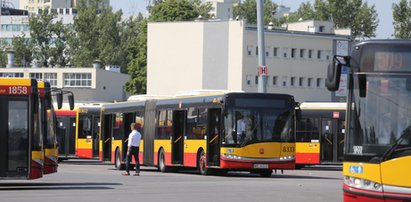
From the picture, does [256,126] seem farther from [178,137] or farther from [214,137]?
[178,137]

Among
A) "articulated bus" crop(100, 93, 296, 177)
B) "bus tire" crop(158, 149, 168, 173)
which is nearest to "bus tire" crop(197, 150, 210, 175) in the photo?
"articulated bus" crop(100, 93, 296, 177)

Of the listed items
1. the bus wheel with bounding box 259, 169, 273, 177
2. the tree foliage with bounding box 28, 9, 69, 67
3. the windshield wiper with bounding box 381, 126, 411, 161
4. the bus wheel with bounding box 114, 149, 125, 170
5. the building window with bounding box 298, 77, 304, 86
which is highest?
the tree foliage with bounding box 28, 9, 69, 67

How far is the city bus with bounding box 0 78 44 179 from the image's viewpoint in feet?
85.8

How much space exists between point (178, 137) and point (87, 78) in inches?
3282

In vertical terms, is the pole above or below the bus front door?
above

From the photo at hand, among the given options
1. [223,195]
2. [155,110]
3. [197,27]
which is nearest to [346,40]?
[197,27]

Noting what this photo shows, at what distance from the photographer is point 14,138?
26391mm

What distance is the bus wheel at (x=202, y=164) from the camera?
123 ft

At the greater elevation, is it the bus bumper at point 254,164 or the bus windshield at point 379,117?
the bus windshield at point 379,117

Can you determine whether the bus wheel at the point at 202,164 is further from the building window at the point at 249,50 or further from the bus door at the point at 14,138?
the building window at the point at 249,50

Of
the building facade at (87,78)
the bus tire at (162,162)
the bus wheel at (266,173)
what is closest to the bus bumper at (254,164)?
the bus wheel at (266,173)

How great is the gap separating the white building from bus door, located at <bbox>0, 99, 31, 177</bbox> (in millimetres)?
70477

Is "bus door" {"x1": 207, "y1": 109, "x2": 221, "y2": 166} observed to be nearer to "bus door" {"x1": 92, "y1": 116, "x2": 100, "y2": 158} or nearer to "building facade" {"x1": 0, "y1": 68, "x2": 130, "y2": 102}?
"bus door" {"x1": 92, "y1": 116, "x2": 100, "y2": 158}

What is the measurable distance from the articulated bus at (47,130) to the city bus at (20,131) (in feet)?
1.91
